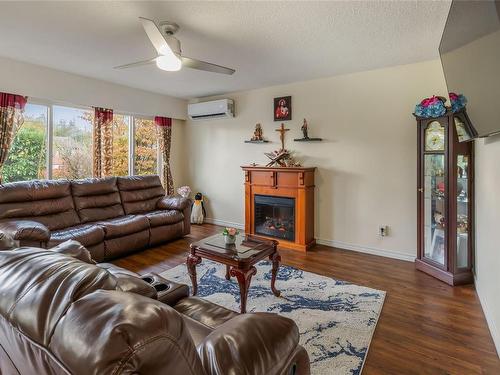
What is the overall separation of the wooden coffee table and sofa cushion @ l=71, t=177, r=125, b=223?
79.3 inches

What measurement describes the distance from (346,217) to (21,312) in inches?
→ 153

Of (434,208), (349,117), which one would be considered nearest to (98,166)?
(349,117)

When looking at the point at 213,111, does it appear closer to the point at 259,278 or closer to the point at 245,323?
the point at 259,278

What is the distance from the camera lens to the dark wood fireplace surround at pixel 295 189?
13.2 feet

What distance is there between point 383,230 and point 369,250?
13.7 inches

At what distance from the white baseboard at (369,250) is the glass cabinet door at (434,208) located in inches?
15.4

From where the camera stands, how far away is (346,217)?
159 inches

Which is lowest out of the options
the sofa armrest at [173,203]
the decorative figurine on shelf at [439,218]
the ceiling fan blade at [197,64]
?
the decorative figurine on shelf at [439,218]

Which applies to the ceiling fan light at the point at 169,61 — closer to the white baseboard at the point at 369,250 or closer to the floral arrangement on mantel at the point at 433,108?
the floral arrangement on mantel at the point at 433,108

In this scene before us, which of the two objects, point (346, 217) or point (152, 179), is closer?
point (346, 217)

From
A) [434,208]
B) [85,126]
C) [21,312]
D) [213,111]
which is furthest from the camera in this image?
[213,111]

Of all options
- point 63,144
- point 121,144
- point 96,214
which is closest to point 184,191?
point 121,144

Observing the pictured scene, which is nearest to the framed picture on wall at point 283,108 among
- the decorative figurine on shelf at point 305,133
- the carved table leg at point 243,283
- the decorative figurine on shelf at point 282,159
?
the decorative figurine on shelf at point 305,133

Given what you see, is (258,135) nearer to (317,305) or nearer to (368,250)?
(368,250)
